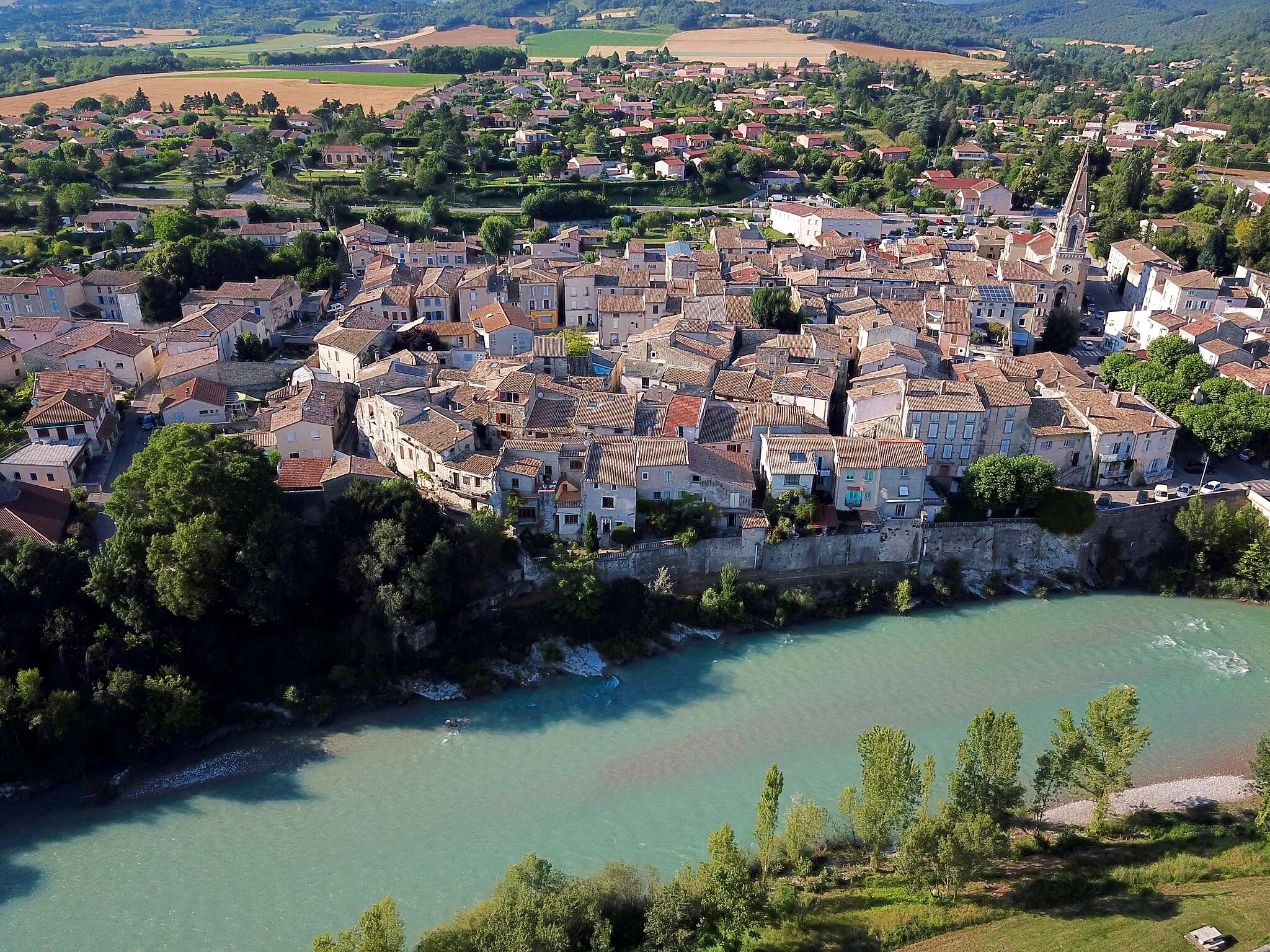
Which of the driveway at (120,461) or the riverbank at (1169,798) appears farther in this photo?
the driveway at (120,461)

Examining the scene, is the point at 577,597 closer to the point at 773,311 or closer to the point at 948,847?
the point at 948,847

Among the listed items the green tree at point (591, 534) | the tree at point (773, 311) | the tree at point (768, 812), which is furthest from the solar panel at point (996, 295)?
the tree at point (768, 812)

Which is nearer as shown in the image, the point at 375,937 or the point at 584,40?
the point at 375,937

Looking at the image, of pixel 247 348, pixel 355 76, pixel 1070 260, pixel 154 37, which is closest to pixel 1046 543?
pixel 1070 260

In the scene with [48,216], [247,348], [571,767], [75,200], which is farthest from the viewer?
[75,200]

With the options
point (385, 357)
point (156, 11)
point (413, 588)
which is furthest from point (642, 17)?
point (413, 588)

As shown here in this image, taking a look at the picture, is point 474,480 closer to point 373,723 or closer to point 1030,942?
point 373,723

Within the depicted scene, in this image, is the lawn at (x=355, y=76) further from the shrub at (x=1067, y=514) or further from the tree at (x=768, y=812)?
the tree at (x=768, y=812)
